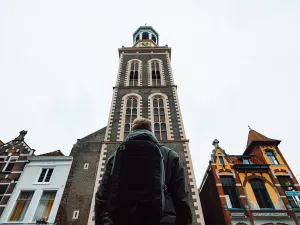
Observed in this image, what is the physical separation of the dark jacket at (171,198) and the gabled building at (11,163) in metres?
16.8

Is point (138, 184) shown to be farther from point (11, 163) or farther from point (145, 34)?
point (145, 34)

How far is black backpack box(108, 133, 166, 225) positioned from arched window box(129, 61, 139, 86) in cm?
2293

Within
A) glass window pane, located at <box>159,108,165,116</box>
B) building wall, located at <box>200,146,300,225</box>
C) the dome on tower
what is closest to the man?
building wall, located at <box>200,146,300,225</box>

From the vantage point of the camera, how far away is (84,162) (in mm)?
20531

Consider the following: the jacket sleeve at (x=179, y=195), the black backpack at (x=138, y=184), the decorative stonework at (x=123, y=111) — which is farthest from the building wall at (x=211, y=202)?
the black backpack at (x=138, y=184)

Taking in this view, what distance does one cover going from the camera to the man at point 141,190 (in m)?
2.83

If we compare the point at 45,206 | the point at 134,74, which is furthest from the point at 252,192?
the point at 134,74

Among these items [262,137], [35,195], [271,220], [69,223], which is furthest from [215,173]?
[35,195]

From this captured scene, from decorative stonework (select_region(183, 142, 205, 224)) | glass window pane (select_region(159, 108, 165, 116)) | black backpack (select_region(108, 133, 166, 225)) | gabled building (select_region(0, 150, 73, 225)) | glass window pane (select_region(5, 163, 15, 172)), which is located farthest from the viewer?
glass window pane (select_region(159, 108, 165, 116))

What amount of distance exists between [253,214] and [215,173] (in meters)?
3.93

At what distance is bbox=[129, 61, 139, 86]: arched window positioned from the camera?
2623 centimetres

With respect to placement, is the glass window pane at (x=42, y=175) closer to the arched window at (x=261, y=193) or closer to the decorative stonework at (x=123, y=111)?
the decorative stonework at (x=123, y=111)

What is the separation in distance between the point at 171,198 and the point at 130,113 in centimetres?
1847

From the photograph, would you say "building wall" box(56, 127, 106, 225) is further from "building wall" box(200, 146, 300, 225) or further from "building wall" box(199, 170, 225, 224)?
"building wall" box(200, 146, 300, 225)
